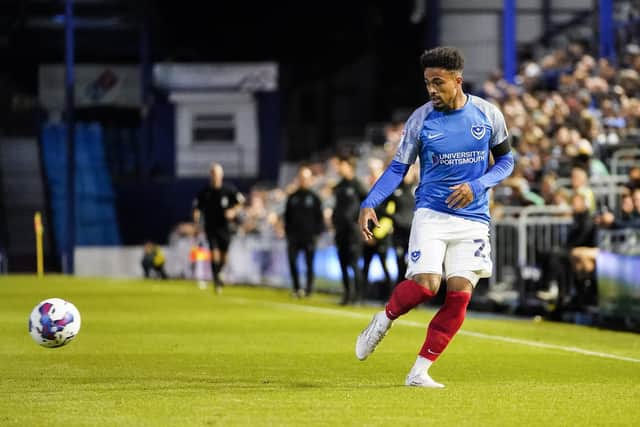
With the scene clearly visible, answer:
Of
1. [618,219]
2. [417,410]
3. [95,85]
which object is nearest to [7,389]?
[417,410]

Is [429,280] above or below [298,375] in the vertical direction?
above

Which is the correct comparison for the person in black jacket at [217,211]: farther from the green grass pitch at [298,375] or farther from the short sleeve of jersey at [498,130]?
the short sleeve of jersey at [498,130]

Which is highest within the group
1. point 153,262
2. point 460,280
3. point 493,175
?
point 493,175

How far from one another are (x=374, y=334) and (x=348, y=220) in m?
13.8

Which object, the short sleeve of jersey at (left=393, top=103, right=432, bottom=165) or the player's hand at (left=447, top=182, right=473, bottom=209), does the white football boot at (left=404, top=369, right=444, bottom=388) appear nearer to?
the player's hand at (left=447, top=182, right=473, bottom=209)

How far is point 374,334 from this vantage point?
34.7ft

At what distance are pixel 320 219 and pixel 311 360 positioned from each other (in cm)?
1430

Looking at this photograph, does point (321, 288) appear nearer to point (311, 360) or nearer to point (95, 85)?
point (311, 360)

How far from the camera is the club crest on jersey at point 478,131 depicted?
10.4 metres

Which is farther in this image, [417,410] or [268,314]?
[268,314]

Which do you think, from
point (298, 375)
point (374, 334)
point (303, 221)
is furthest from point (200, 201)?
point (374, 334)

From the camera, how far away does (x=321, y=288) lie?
3036cm

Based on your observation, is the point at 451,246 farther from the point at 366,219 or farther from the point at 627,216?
the point at 627,216

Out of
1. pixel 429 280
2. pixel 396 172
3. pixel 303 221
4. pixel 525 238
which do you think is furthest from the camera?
pixel 303 221
